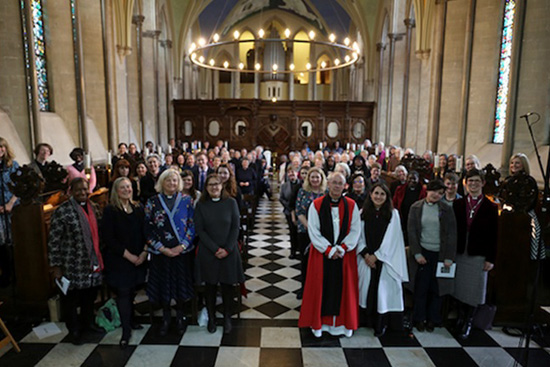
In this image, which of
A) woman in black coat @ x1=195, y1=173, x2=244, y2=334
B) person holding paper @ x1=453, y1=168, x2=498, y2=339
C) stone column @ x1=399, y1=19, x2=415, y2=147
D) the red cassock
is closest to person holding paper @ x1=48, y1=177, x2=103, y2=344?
woman in black coat @ x1=195, y1=173, x2=244, y2=334

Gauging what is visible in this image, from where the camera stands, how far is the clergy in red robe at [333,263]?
371 cm

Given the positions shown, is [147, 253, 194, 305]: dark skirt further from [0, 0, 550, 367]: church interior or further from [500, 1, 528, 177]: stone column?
[500, 1, 528, 177]: stone column

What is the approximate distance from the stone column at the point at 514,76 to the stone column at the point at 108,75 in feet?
34.2

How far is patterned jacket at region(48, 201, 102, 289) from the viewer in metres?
3.56

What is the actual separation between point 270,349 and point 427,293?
70.1 inches

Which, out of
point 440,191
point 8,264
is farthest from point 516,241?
point 8,264

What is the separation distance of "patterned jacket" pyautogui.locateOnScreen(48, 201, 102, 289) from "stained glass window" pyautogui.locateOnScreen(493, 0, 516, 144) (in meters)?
9.56

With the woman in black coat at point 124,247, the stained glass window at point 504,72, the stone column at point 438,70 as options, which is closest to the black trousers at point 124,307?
the woman in black coat at point 124,247

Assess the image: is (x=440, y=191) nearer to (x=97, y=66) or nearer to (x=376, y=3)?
(x=97, y=66)

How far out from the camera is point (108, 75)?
11328 millimetres

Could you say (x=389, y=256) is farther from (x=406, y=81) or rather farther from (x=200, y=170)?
(x=406, y=81)

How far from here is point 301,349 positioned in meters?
3.67

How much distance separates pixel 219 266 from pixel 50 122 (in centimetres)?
743

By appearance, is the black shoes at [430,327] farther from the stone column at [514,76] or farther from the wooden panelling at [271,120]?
the wooden panelling at [271,120]
